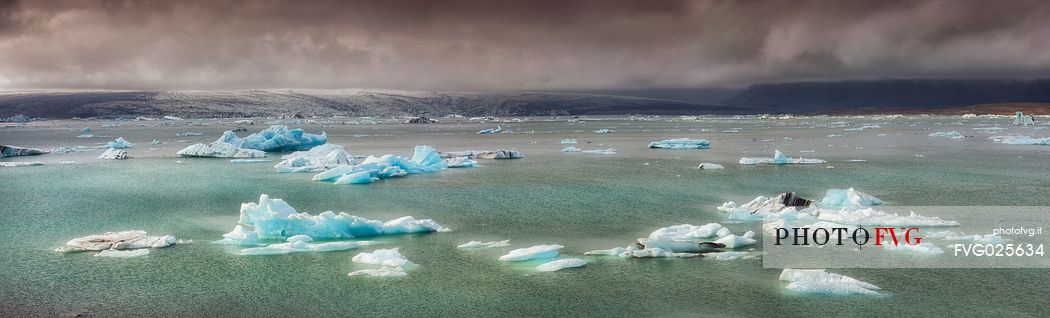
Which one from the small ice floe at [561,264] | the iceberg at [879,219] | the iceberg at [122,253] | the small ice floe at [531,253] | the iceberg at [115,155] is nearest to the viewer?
the small ice floe at [561,264]

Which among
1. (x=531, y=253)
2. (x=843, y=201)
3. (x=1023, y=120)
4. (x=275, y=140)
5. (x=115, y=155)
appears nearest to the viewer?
(x=531, y=253)

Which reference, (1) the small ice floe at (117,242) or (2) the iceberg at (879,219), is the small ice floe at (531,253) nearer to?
(2) the iceberg at (879,219)

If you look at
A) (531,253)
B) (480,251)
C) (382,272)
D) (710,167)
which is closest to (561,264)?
(531,253)

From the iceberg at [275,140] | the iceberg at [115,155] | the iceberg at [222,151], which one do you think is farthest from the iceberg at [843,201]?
the iceberg at [115,155]

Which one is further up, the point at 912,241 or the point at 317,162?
the point at 317,162

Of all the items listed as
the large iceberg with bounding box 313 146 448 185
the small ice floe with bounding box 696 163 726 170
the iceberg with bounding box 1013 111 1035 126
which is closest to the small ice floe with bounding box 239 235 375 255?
the large iceberg with bounding box 313 146 448 185

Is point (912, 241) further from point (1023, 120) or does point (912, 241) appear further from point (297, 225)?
point (1023, 120)

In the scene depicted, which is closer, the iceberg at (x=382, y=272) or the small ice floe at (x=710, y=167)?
the iceberg at (x=382, y=272)
